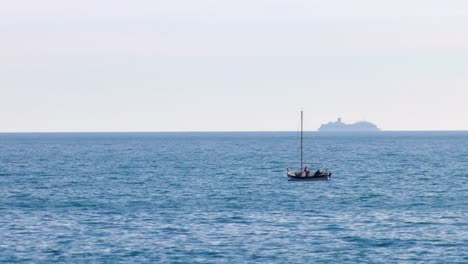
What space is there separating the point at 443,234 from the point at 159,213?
26.7m

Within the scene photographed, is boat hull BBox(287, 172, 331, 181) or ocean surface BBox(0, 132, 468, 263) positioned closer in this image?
ocean surface BBox(0, 132, 468, 263)

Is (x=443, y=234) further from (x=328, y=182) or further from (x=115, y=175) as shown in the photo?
(x=115, y=175)

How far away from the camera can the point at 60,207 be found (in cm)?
7994

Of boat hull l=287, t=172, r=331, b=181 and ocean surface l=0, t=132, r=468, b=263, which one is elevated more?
boat hull l=287, t=172, r=331, b=181

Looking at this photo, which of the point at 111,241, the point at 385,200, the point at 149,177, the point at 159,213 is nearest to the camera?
the point at 111,241

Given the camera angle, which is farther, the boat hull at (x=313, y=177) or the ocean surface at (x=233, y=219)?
the boat hull at (x=313, y=177)

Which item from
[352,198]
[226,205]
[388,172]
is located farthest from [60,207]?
[388,172]

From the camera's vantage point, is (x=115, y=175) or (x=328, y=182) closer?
(x=328, y=182)

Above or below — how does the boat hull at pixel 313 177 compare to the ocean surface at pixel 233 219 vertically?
above

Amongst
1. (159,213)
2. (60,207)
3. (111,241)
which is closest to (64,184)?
(60,207)

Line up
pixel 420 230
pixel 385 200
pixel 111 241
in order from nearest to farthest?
pixel 111 241 → pixel 420 230 → pixel 385 200

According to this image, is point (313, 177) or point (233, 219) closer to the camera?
point (233, 219)

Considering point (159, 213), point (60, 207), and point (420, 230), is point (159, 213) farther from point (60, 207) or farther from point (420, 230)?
point (420, 230)

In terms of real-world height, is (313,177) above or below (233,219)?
above
